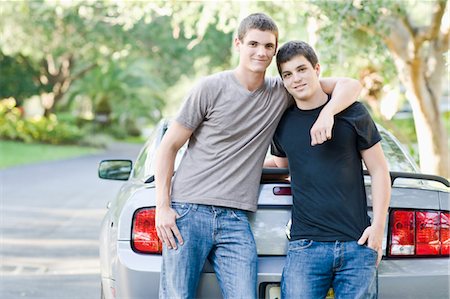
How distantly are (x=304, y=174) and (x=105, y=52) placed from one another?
3122 cm

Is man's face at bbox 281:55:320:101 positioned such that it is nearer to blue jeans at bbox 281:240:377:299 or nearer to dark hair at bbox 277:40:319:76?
dark hair at bbox 277:40:319:76

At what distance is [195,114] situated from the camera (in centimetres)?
355

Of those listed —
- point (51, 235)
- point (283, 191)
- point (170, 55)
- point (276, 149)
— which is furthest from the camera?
point (170, 55)

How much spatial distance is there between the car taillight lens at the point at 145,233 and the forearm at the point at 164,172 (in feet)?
0.66

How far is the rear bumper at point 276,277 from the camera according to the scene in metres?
3.65

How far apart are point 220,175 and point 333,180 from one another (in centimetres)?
52

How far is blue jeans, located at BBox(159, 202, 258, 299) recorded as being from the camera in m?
3.52

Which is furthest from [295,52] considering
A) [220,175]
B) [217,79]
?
[220,175]

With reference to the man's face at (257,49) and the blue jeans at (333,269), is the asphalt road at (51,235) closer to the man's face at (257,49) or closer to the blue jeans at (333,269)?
the blue jeans at (333,269)

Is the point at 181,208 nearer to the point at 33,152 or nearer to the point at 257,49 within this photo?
the point at 257,49

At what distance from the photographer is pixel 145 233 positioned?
3770 millimetres

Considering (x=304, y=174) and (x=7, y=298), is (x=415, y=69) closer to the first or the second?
(x=7, y=298)

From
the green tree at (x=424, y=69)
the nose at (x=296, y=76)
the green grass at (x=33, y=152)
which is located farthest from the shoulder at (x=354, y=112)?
the green grass at (x=33, y=152)

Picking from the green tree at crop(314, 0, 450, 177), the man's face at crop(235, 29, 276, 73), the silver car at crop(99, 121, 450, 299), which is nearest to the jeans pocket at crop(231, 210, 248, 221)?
the silver car at crop(99, 121, 450, 299)
